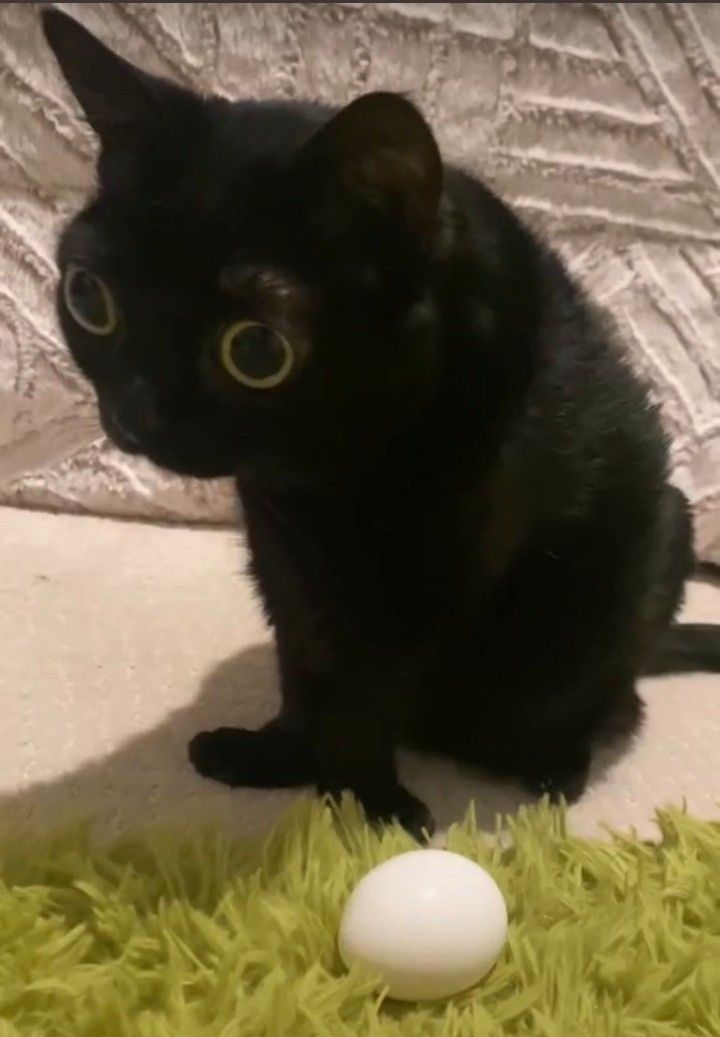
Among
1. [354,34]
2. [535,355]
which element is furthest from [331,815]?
[354,34]

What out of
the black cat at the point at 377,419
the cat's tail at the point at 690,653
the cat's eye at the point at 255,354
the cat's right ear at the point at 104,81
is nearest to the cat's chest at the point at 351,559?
the black cat at the point at 377,419

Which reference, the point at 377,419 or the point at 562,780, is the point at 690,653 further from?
the point at 377,419

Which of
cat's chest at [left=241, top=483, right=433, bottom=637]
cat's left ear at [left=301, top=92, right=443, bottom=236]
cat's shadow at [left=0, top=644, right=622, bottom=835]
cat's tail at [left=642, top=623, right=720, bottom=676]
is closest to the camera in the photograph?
cat's left ear at [left=301, top=92, right=443, bottom=236]

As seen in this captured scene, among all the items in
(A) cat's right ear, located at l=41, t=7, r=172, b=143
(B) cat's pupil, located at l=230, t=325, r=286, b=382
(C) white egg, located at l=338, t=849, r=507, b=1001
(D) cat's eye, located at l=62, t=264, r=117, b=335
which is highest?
(A) cat's right ear, located at l=41, t=7, r=172, b=143

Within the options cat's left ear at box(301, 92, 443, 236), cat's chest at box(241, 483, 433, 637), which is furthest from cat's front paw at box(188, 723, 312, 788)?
cat's left ear at box(301, 92, 443, 236)

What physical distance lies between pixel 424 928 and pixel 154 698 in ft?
1.26

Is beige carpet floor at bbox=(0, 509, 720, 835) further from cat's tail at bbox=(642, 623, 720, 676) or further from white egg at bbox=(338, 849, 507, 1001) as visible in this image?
white egg at bbox=(338, 849, 507, 1001)

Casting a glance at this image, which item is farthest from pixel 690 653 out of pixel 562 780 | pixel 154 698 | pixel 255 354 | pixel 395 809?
pixel 255 354

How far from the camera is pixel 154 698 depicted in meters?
0.95

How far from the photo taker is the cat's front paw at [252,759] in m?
0.86

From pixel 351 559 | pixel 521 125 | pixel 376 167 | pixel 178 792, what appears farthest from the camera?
pixel 521 125

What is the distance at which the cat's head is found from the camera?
23.6 inches

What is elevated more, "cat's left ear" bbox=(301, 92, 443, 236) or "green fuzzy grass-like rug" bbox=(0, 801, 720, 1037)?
"cat's left ear" bbox=(301, 92, 443, 236)

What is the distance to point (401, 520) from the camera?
709 mm
